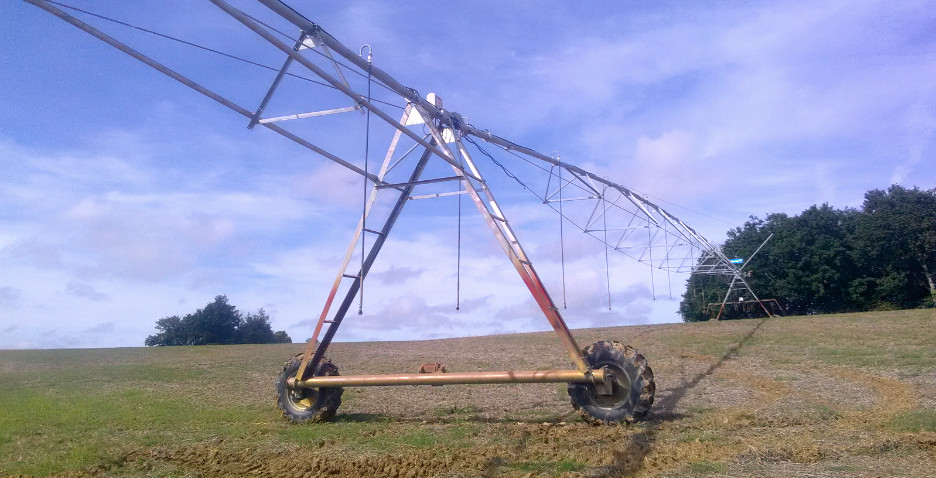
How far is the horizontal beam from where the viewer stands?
1113 centimetres

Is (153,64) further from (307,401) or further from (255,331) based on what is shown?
(255,331)

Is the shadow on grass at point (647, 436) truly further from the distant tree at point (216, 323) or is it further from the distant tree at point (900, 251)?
the distant tree at point (216, 323)

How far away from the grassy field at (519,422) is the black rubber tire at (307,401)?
34 cm

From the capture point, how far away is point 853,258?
53.4 meters

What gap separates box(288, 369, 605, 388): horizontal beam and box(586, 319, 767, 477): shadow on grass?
1265 mm

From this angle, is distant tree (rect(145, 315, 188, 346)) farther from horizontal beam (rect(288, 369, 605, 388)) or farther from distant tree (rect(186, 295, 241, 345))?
horizontal beam (rect(288, 369, 605, 388))

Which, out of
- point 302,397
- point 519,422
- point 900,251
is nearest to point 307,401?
point 302,397

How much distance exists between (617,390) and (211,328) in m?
78.0

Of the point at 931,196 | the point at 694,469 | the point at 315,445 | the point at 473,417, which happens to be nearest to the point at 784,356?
the point at 473,417

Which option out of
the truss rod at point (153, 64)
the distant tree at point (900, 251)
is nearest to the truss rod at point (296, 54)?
the truss rod at point (153, 64)

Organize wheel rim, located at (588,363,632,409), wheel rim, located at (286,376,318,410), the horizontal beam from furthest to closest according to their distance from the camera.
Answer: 1. wheel rim, located at (286,376,318,410)
2. wheel rim, located at (588,363,632,409)
3. the horizontal beam

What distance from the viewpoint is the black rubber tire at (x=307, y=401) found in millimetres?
13445

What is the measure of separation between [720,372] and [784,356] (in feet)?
12.3

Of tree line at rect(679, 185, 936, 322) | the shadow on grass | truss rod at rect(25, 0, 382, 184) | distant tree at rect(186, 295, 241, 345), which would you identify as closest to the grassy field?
the shadow on grass
